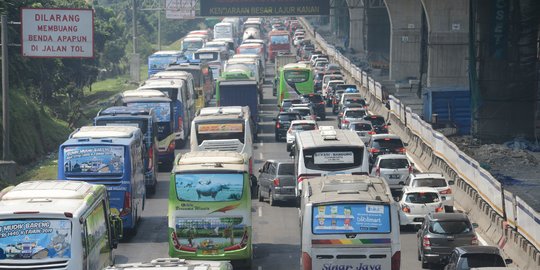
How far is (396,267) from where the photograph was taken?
24.2m

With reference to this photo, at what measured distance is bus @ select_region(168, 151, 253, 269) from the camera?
2791cm

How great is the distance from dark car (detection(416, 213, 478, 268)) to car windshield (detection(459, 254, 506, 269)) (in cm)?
397

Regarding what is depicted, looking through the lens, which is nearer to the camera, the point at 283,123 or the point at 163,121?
the point at 163,121

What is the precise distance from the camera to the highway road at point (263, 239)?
30.8 meters

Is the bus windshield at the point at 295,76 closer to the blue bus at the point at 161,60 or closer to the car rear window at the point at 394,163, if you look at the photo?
the blue bus at the point at 161,60

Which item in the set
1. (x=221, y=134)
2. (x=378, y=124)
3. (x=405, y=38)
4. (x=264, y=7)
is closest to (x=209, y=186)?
(x=221, y=134)

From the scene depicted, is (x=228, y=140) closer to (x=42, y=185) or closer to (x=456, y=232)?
(x=456, y=232)

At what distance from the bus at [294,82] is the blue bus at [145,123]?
97.7 ft

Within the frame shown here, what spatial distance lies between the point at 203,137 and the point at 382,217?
1758cm

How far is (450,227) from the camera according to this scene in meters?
29.0

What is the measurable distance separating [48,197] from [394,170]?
2012 cm

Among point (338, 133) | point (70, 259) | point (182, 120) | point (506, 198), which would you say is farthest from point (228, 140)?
point (70, 259)

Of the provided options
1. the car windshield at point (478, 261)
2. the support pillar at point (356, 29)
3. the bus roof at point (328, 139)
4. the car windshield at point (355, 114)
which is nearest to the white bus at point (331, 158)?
the bus roof at point (328, 139)

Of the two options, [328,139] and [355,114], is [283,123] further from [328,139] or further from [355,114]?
[328,139]
